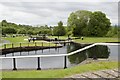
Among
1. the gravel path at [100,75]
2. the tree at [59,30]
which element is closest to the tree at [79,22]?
the tree at [59,30]

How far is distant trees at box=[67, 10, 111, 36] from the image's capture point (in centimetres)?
2462

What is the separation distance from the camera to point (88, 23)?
81.5 ft

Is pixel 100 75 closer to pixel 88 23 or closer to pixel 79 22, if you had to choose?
pixel 88 23

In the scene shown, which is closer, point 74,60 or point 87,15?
point 74,60

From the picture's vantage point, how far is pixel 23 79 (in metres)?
3.08

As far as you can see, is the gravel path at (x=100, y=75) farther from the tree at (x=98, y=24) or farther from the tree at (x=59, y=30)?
the tree at (x=59, y=30)

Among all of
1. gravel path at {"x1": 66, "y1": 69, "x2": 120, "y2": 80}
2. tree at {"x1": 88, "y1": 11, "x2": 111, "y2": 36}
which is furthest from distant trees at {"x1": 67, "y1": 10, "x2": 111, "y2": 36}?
gravel path at {"x1": 66, "y1": 69, "x2": 120, "y2": 80}

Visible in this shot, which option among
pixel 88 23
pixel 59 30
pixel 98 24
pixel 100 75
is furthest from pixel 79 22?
pixel 100 75

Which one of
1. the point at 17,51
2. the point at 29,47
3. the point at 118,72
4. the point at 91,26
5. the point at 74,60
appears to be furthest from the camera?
the point at 91,26

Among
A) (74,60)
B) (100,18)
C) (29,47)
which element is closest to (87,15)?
(100,18)

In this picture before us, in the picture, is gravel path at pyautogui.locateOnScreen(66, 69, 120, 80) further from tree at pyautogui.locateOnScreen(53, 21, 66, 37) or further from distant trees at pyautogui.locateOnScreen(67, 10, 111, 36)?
tree at pyautogui.locateOnScreen(53, 21, 66, 37)

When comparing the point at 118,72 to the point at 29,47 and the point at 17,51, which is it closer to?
the point at 17,51

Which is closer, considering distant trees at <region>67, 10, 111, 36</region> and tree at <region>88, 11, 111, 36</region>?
tree at <region>88, 11, 111, 36</region>

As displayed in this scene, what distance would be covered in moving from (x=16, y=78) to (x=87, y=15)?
2315 centimetres
